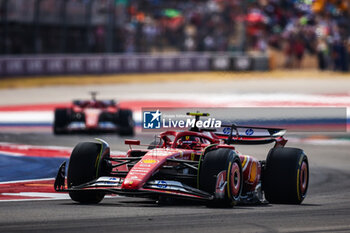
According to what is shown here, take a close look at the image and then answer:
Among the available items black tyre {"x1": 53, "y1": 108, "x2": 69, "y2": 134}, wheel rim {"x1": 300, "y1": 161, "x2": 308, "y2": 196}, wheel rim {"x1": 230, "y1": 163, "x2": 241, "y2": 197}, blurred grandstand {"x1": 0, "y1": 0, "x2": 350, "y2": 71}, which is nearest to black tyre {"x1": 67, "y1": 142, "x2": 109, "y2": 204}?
wheel rim {"x1": 230, "y1": 163, "x2": 241, "y2": 197}

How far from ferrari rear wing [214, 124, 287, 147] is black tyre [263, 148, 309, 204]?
0.72 ft

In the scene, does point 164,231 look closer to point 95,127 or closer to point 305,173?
point 305,173

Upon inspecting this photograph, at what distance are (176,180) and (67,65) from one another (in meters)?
29.5

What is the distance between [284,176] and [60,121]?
11655mm

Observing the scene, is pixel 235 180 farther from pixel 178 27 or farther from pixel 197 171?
pixel 178 27

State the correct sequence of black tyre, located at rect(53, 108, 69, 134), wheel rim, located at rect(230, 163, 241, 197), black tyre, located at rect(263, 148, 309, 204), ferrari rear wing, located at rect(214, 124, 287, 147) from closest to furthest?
wheel rim, located at rect(230, 163, 241, 197)
black tyre, located at rect(263, 148, 309, 204)
ferrari rear wing, located at rect(214, 124, 287, 147)
black tyre, located at rect(53, 108, 69, 134)

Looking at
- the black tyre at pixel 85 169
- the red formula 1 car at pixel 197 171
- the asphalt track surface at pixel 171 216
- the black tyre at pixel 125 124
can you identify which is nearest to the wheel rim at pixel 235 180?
the red formula 1 car at pixel 197 171

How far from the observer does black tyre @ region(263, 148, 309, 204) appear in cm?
1012

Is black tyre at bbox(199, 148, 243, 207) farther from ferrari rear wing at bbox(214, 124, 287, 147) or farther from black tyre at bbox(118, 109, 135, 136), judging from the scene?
black tyre at bbox(118, 109, 135, 136)

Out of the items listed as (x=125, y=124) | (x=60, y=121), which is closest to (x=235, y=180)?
(x=125, y=124)

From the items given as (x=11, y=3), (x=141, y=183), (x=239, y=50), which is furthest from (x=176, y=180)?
(x=239, y=50)

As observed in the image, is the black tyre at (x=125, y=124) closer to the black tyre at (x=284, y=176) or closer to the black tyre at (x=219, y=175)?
the black tyre at (x=284, y=176)

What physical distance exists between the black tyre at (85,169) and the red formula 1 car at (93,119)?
10.7 metres

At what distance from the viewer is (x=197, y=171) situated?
9.42 meters
